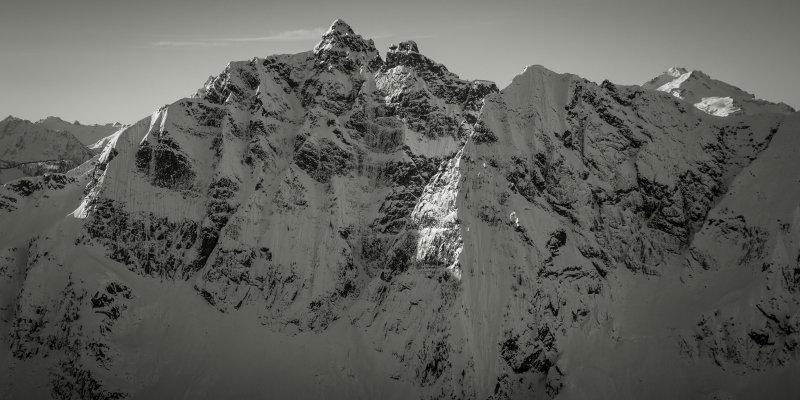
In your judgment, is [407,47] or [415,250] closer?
[415,250]

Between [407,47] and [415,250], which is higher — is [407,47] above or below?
above

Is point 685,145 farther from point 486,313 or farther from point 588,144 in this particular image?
point 486,313

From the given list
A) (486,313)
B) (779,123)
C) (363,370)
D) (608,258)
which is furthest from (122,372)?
(779,123)

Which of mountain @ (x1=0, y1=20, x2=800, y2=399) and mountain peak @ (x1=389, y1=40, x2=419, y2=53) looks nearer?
mountain @ (x1=0, y1=20, x2=800, y2=399)

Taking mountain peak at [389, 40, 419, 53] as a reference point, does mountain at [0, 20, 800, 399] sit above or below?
below

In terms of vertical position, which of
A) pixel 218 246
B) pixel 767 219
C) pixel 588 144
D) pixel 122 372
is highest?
pixel 588 144

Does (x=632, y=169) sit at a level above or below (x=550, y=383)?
above

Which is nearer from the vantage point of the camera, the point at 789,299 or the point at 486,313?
the point at 789,299

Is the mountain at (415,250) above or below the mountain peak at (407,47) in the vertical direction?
below
